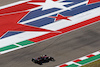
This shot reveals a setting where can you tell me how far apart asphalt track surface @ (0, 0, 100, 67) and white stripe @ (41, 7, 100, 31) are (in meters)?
3.47

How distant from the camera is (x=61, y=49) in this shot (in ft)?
144

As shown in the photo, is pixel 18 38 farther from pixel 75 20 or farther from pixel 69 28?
pixel 75 20

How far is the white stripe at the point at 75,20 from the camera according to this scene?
5231 cm

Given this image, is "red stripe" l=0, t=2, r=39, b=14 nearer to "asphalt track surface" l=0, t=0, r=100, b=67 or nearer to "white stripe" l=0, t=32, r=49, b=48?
"white stripe" l=0, t=32, r=49, b=48

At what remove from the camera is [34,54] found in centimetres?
4278

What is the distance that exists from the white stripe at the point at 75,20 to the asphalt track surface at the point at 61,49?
3.47 metres

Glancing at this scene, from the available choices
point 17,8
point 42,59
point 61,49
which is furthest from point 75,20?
point 42,59

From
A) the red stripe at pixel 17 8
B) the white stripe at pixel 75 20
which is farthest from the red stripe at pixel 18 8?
the white stripe at pixel 75 20

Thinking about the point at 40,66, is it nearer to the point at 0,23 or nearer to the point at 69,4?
the point at 0,23

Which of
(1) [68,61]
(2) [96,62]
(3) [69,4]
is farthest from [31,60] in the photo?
(3) [69,4]

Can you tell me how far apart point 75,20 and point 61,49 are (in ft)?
38.7

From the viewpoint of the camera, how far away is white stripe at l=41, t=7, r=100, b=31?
52312 millimetres

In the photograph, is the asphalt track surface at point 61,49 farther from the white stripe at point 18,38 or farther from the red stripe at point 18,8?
the red stripe at point 18,8

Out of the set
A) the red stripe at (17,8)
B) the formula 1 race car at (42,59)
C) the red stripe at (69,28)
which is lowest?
the formula 1 race car at (42,59)
